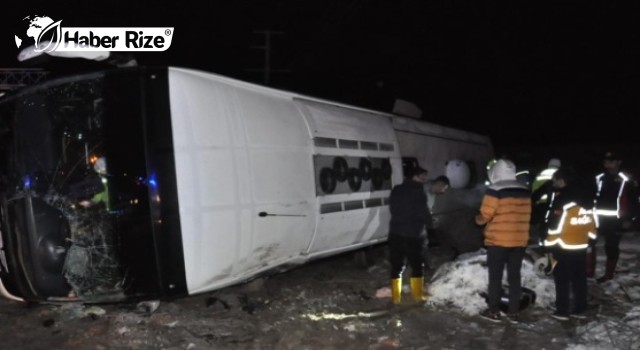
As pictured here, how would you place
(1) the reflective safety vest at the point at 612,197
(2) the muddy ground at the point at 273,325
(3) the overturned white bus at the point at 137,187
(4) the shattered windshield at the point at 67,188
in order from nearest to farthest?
(3) the overturned white bus at the point at 137,187 < (4) the shattered windshield at the point at 67,188 < (2) the muddy ground at the point at 273,325 < (1) the reflective safety vest at the point at 612,197

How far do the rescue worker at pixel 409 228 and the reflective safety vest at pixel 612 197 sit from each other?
2.26 meters

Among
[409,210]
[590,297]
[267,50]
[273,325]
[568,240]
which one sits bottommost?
[590,297]

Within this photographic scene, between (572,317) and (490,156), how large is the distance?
318 inches

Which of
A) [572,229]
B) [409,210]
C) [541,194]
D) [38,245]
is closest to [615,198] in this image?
[541,194]

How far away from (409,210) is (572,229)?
1.71m

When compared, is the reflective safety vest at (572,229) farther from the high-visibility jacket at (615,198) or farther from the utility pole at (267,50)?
the utility pole at (267,50)

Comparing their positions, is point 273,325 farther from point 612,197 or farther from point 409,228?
point 612,197

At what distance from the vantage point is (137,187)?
161 inches

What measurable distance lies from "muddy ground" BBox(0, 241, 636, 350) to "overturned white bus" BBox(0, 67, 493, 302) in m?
0.72

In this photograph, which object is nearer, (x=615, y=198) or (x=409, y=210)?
(x=409, y=210)

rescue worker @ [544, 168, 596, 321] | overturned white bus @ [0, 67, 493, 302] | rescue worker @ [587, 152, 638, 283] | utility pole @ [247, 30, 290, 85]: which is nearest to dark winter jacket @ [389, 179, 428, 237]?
rescue worker @ [544, 168, 596, 321]

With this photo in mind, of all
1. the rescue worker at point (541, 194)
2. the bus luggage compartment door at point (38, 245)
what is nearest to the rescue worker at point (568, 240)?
the rescue worker at point (541, 194)

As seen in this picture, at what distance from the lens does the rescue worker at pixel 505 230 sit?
5.26 m

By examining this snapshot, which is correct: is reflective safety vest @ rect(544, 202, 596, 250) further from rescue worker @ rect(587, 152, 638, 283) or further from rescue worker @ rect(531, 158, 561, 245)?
rescue worker @ rect(587, 152, 638, 283)
